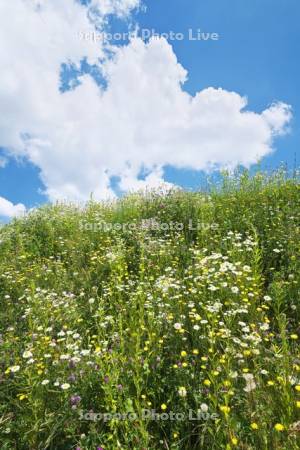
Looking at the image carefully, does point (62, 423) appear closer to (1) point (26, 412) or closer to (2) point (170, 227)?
(1) point (26, 412)

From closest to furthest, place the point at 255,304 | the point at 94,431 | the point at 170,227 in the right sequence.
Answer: the point at 94,431 → the point at 255,304 → the point at 170,227

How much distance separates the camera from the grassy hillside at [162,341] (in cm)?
245

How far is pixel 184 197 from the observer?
830 cm

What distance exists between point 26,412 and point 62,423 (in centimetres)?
38

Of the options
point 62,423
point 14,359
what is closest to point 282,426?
point 62,423

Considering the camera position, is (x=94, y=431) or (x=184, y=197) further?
(x=184, y=197)

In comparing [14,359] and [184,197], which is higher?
[184,197]

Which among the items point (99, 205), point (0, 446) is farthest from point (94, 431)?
point (99, 205)

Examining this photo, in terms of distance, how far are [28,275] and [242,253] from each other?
3.67 metres

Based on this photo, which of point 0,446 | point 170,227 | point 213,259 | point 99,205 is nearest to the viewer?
point 0,446

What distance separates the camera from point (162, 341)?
3217 millimetres

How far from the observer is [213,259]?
4.88 meters

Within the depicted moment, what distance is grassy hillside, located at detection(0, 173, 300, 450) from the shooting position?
8.04 ft

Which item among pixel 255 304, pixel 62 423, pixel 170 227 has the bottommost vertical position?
pixel 62 423
